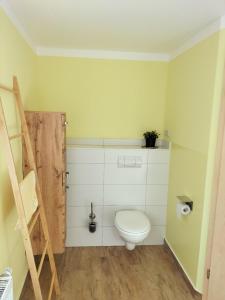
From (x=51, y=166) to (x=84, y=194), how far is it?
700 millimetres

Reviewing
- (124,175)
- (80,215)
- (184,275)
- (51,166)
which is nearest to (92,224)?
(80,215)

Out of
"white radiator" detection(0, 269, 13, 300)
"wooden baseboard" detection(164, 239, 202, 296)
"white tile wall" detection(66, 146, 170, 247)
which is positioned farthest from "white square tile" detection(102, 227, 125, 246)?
"white radiator" detection(0, 269, 13, 300)

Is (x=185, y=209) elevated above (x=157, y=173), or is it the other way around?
(x=157, y=173)

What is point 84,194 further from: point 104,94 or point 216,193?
point 216,193

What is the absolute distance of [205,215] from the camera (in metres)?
2.00

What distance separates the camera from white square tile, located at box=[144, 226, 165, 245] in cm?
291

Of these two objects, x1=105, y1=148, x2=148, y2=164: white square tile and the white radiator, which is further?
x1=105, y1=148, x2=148, y2=164: white square tile

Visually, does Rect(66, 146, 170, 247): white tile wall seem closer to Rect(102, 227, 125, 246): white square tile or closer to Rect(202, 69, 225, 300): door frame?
Rect(102, 227, 125, 246): white square tile

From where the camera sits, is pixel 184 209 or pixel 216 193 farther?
pixel 184 209

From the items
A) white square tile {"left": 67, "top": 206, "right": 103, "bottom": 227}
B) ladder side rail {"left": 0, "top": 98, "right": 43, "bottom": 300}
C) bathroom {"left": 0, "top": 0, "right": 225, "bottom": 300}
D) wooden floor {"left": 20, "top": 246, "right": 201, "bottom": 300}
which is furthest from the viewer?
white square tile {"left": 67, "top": 206, "right": 103, "bottom": 227}

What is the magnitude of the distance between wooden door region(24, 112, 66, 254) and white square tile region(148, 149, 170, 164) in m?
1.05

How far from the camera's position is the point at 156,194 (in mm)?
2850

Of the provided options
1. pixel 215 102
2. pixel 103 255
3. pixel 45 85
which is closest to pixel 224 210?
pixel 215 102

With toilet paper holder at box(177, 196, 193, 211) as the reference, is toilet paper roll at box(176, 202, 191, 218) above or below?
below
